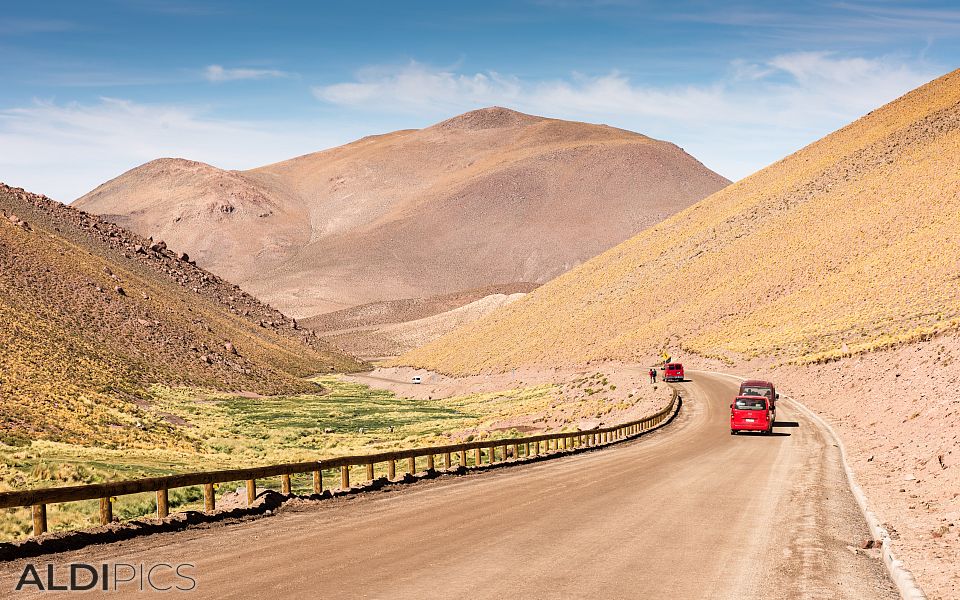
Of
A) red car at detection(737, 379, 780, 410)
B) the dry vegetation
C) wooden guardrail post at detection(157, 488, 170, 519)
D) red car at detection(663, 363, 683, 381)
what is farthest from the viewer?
red car at detection(663, 363, 683, 381)

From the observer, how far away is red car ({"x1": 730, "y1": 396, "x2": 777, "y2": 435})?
39125 millimetres

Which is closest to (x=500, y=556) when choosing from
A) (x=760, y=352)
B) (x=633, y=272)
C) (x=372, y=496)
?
(x=372, y=496)

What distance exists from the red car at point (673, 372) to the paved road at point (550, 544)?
161 feet

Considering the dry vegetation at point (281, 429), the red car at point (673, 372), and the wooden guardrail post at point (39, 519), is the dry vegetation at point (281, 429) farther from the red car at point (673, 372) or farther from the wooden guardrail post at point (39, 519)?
the red car at point (673, 372)

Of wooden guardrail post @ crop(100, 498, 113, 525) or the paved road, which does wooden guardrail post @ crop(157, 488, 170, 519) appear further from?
the paved road

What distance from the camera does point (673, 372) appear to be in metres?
72.8

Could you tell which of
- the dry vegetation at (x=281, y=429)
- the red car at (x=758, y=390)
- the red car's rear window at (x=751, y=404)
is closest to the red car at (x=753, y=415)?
the red car's rear window at (x=751, y=404)

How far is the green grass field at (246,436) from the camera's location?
29.0m

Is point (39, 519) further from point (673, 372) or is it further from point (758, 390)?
point (673, 372)

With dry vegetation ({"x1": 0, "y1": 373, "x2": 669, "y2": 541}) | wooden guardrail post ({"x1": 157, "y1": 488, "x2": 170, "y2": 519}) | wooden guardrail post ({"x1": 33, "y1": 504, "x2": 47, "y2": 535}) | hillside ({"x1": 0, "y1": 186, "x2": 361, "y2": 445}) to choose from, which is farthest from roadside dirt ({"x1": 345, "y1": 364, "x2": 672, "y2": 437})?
wooden guardrail post ({"x1": 33, "y1": 504, "x2": 47, "y2": 535})

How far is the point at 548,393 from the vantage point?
266ft

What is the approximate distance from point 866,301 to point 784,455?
196 ft

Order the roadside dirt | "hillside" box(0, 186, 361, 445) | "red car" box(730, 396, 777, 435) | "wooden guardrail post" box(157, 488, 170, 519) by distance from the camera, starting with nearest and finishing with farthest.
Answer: "wooden guardrail post" box(157, 488, 170, 519) < "red car" box(730, 396, 777, 435) < "hillside" box(0, 186, 361, 445) < the roadside dirt

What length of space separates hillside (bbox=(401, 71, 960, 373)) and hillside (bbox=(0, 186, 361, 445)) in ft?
96.9
